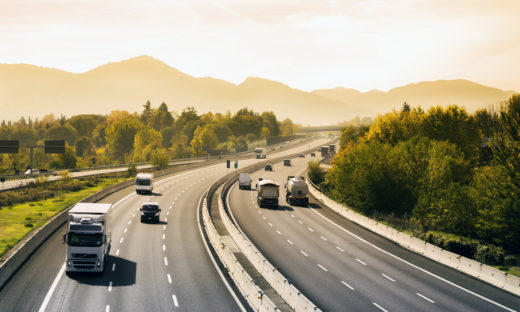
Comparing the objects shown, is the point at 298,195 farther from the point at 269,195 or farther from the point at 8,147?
the point at 8,147

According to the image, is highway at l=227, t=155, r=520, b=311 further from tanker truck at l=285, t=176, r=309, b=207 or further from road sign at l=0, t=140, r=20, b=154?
road sign at l=0, t=140, r=20, b=154

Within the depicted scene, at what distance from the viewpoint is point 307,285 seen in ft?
91.0

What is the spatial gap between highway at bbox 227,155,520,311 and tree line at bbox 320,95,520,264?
609 centimetres

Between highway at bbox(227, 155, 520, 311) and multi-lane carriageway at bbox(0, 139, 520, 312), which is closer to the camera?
multi-lane carriageway at bbox(0, 139, 520, 312)

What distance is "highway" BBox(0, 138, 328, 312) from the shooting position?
23.3 metres

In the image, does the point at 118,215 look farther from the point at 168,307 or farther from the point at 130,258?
the point at 168,307

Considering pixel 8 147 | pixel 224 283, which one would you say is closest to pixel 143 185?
pixel 8 147

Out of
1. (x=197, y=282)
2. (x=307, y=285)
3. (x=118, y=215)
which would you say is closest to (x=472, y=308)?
(x=307, y=285)

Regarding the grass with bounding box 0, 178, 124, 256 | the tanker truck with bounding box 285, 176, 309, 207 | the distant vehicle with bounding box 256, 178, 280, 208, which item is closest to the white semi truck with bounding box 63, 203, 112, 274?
the grass with bounding box 0, 178, 124, 256

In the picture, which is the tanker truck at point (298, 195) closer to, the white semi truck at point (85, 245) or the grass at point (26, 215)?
the grass at point (26, 215)

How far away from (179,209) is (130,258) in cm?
2393

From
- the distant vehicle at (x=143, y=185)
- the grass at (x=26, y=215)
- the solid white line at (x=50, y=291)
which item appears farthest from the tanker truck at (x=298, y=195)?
the solid white line at (x=50, y=291)

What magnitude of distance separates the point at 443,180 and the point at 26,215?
163 ft

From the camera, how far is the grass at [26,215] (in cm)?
4002
